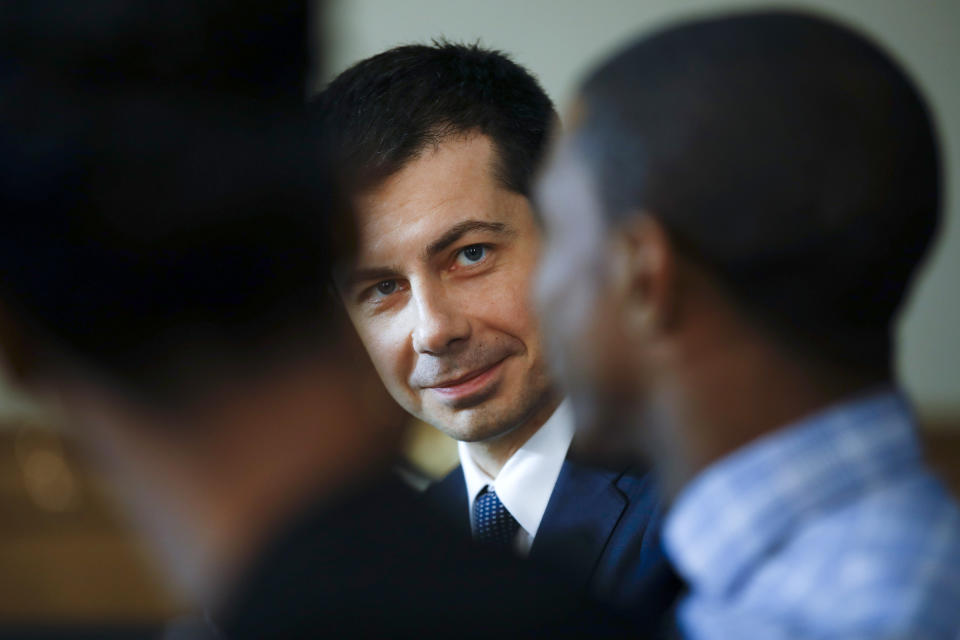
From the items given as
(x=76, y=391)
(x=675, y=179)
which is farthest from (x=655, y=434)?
(x=76, y=391)

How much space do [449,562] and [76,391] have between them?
297 mm

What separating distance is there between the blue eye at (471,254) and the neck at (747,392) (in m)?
0.61

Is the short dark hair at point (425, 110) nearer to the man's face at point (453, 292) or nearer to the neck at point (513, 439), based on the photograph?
the man's face at point (453, 292)

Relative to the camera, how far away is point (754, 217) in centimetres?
89

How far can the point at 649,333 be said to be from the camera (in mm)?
938

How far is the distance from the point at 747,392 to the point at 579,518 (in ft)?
1.90

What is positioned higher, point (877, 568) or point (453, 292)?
point (453, 292)

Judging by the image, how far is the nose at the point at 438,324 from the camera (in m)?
1.43

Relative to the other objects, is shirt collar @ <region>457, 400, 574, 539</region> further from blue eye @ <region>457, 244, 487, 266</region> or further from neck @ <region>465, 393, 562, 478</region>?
blue eye @ <region>457, 244, 487, 266</region>

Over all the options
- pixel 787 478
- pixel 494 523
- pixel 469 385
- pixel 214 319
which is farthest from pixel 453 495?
pixel 214 319

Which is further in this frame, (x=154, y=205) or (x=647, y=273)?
(x=647, y=273)

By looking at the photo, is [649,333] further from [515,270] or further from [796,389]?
[515,270]

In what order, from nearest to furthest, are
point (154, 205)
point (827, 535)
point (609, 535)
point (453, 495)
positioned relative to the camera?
point (154, 205) → point (827, 535) → point (609, 535) → point (453, 495)

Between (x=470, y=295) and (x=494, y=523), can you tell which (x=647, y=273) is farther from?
(x=494, y=523)
